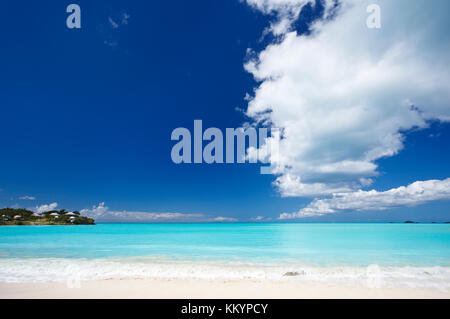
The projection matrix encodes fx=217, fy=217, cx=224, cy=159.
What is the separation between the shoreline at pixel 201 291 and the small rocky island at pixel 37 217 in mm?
98866

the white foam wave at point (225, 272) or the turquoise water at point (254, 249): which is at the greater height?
the white foam wave at point (225, 272)

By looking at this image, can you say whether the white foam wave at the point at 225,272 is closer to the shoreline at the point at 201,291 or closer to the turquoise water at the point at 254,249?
A: the shoreline at the point at 201,291

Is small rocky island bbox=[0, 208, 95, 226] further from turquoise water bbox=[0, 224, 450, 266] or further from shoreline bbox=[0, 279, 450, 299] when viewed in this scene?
shoreline bbox=[0, 279, 450, 299]

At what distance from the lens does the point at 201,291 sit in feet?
23.8

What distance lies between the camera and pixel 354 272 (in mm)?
10398

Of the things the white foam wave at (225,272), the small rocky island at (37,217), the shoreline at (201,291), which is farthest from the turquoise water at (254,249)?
the small rocky island at (37,217)

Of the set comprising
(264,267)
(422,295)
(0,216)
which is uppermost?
(422,295)

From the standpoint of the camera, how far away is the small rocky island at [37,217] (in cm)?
7894

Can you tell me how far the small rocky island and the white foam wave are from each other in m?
92.7
